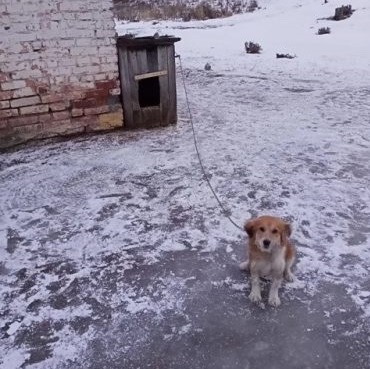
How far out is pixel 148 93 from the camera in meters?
7.53

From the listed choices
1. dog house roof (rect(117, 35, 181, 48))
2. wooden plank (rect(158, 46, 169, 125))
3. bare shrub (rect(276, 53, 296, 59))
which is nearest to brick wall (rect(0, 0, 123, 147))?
dog house roof (rect(117, 35, 181, 48))

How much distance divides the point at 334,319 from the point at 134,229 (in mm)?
1926

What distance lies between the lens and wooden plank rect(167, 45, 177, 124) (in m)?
6.93

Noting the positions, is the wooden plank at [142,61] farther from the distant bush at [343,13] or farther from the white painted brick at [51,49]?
the distant bush at [343,13]

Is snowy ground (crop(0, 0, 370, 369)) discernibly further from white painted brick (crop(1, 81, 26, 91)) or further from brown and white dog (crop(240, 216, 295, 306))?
white painted brick (crop(1, 81, 26, 91))

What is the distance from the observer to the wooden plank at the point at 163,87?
270 inches

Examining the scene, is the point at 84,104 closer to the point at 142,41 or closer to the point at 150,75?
the point at 150,75

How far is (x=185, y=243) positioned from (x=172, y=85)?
3.72 m

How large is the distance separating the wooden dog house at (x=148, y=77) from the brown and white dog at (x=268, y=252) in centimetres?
418

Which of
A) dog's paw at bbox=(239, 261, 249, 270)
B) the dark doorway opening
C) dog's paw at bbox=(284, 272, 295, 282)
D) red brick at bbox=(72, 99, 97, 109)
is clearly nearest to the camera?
dog's paw at bbox=(284, 272, 295, 282)

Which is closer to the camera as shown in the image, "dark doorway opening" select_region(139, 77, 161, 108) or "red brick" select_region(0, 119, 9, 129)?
"red brick" select_region(0, 119, 9, 129)

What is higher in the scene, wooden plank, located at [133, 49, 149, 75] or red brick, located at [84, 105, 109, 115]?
wooden plank, located at [133, 49, 149, 75]

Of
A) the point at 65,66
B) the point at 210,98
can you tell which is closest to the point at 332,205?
the point at 65,66

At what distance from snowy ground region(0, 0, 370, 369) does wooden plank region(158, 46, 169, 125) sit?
11.1 inches
